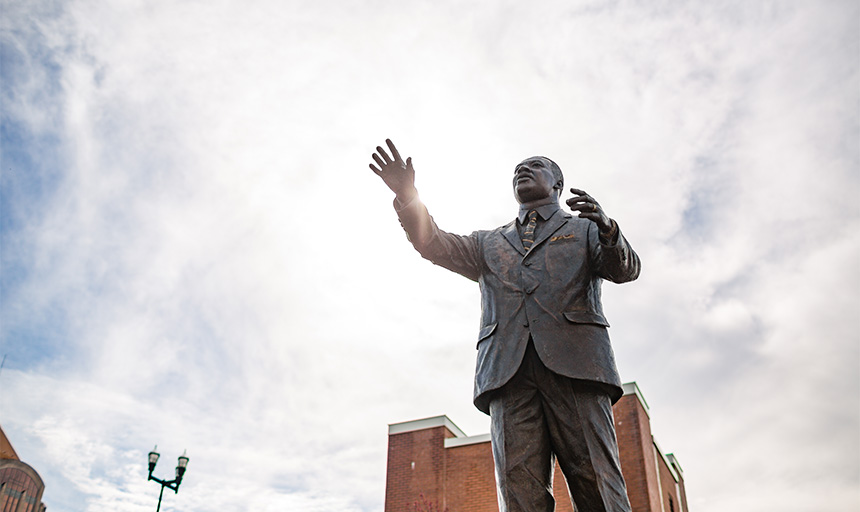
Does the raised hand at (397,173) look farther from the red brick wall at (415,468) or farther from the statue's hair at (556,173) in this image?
the red brick wall at (415,468)

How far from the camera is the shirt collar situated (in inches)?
168

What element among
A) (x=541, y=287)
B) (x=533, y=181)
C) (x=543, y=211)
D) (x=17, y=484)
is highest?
(x=17, y=484)

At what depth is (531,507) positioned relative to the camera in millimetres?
3479

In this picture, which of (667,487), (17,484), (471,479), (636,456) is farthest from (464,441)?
(17,484)

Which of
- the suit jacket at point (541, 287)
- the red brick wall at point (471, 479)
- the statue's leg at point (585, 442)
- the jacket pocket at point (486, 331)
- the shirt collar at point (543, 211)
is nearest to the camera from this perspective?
the statue's leg at point (585, 442)

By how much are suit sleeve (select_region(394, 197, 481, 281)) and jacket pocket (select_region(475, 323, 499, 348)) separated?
47 cm

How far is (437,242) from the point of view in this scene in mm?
4199

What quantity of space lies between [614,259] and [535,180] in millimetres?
889

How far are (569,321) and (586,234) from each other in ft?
1.97

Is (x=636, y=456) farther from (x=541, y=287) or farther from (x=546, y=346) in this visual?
(x=546, y=346)

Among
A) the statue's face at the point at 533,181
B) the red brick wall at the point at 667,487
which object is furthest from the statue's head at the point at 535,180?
the red brick wall at the point at 667,487

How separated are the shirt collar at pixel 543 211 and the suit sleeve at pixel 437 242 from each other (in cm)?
33

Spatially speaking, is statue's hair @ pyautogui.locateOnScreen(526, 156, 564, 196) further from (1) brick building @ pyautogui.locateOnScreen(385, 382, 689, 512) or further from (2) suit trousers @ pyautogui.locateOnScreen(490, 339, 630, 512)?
(1) brick building @ pyautogui.locateOnScreen(385, 382, 689, 512)

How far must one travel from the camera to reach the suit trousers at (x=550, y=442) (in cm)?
340
